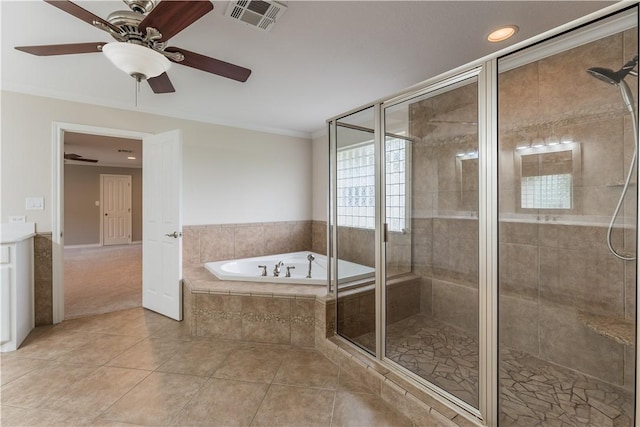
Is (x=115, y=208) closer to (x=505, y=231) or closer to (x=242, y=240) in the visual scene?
(x=242, y=240)

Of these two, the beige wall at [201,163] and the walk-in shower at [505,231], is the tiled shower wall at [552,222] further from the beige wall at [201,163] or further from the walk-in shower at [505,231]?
the beige wall at [201,163]

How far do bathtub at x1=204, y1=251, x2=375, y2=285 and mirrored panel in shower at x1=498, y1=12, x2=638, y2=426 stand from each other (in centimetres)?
117

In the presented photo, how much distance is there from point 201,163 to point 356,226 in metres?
2.31

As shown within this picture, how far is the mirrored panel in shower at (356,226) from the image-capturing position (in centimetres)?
227

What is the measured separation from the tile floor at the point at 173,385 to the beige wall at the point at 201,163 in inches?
55.3

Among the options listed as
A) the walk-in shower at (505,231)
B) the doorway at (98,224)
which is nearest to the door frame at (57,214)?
the doorway at (98,224)

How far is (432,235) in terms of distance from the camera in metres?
2.74

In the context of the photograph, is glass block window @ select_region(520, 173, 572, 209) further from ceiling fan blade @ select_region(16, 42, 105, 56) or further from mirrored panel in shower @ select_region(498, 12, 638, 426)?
ceiling fan blade @ select_region(16, 42, 105, 56)

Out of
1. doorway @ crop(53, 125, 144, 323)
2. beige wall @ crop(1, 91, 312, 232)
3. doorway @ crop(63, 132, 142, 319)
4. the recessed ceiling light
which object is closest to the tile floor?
doorway @ crop(53, 125, 144, 323)

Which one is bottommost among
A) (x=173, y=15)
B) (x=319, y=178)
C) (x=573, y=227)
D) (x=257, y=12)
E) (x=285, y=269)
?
(x=285, y=269)

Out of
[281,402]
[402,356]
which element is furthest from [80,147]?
[402,356]

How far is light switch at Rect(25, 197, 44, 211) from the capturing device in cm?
284

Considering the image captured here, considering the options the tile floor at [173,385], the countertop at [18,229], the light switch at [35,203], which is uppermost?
the light switch at [35,203]

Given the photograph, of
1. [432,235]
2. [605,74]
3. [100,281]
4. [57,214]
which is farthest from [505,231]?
[100,281]
